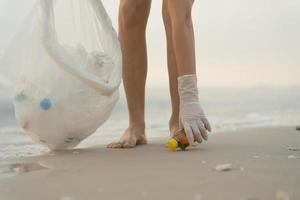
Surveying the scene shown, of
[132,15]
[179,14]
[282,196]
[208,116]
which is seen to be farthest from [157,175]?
[208,116]

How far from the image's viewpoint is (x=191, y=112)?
6.21 feet

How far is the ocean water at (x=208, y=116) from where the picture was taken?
112 inches

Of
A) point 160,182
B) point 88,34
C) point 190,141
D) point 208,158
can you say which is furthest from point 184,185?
point 88,34

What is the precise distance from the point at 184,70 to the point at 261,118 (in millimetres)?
2948

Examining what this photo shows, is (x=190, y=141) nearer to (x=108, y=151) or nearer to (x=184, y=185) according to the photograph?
(x=108, y=151)

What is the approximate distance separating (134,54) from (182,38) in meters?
0.49

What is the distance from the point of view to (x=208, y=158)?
5.44ft

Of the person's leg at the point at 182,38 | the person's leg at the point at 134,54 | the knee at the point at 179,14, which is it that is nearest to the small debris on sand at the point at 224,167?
the person's leg at the point at 182,38

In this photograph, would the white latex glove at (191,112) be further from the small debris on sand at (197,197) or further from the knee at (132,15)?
the small debris on sand at (197,197)

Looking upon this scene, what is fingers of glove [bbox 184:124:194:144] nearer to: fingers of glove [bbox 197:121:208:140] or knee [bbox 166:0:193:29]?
fingers of glove [bbox 197:121:208:140]

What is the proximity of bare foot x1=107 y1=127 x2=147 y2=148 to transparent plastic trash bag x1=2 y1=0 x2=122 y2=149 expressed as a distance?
250 millimetres

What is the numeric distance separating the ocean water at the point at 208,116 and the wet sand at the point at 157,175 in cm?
67

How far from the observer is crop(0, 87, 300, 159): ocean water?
9.37 ft

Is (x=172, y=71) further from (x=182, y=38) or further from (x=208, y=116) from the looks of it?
(x=208, y=116)
